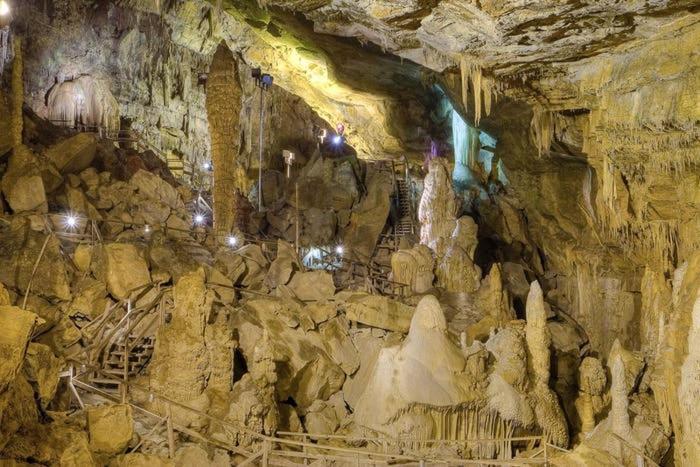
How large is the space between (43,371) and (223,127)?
32.4 feet

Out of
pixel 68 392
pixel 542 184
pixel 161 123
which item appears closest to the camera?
pixel 68 392

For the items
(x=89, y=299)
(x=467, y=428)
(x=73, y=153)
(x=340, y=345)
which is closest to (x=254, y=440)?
(x=467, y=428)

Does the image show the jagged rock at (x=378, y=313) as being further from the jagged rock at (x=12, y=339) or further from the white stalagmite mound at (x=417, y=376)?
the jagged rock at (x=12, y=339)

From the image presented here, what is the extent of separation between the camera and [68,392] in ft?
31.3

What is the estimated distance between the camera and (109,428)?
886 centimetres

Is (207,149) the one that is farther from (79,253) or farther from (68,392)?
(68,392)

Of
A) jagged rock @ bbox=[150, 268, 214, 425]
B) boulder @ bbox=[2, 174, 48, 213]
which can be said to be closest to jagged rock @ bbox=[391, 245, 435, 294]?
jagged rock @ bbox=[150, 268, 214, 425]

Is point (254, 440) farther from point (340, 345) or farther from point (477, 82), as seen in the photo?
point (477, 82)

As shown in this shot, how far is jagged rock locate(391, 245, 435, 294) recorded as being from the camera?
17328 mm

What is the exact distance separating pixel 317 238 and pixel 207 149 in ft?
20.1

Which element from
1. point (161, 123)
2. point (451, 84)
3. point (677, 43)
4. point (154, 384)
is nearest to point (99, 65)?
point (161, 123)

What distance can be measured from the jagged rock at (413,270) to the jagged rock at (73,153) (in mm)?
9456

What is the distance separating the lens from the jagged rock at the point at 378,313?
555 inches

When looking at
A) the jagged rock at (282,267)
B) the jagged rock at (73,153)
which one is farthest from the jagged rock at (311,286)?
the jagged rock at (73,153)
